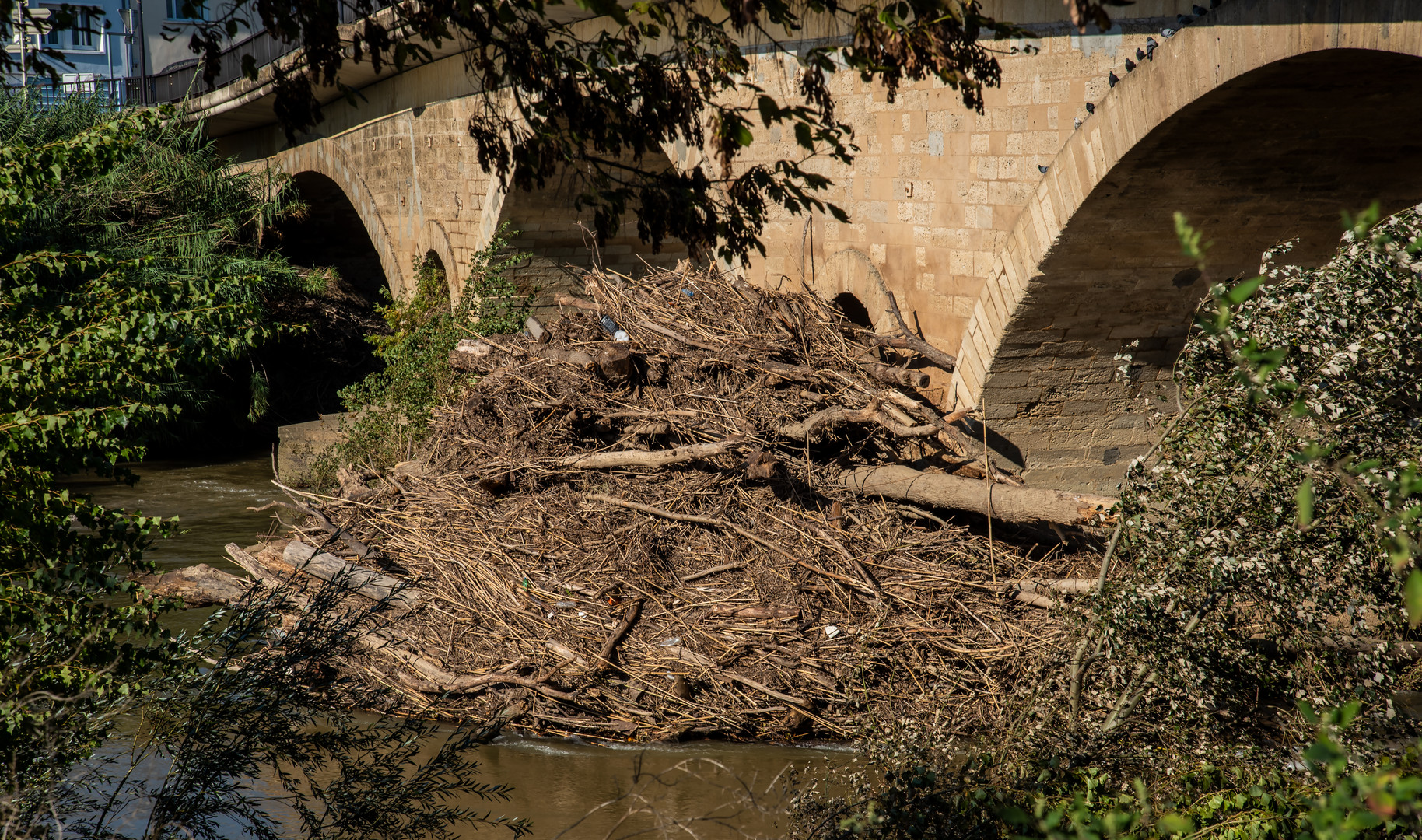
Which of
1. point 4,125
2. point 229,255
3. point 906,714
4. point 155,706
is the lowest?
point 906,714

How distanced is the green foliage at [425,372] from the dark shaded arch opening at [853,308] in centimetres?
341

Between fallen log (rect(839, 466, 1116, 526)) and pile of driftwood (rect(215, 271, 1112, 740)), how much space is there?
1 centimetres

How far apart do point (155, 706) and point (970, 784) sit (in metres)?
2.76

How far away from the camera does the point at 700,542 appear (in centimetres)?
643

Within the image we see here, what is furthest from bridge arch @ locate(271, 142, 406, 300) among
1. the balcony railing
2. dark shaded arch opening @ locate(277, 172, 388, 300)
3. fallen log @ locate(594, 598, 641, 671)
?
fallen log @ locate(594, 598, 641, 671)

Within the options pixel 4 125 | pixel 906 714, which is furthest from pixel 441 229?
pixel 906 714

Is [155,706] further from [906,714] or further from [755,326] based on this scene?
[755,326]

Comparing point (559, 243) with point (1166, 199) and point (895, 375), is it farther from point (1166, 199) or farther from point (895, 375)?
point (1166, 199)

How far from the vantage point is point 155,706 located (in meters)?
3.26

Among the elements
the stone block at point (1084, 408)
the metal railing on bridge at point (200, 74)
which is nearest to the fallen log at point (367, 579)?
the stone block at point (1084, 408)

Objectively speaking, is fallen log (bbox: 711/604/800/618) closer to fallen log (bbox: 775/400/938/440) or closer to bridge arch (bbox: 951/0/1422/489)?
fallen log (bbox: 775/400/938/440)

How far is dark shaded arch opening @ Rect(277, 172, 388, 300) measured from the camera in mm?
17484

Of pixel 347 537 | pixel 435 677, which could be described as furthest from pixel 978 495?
pixel 347 537

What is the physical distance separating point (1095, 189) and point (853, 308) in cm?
307
